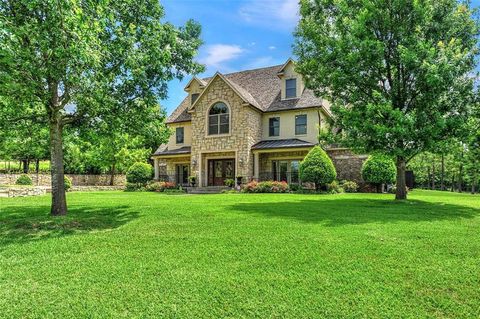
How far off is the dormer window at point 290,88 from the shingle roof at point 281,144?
3504 millimetres

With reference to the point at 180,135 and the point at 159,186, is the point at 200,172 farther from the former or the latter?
the point at 180,135

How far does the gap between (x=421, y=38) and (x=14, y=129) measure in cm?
1534

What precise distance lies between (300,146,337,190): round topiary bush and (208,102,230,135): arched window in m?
6.75

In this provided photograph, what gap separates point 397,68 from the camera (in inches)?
554

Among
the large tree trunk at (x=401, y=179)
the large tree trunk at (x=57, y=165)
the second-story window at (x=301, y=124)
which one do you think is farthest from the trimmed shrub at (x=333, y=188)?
the large tree trunk at (x=57, y=165)

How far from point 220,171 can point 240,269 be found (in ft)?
68.2

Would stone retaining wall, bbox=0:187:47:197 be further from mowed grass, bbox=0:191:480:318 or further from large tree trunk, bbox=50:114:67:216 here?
mowed grass, bbox=0:191:480:318

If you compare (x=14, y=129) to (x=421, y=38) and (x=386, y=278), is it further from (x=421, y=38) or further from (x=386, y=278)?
(x=421, y=38)

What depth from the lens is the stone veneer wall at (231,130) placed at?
2344 cm

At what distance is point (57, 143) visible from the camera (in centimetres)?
980

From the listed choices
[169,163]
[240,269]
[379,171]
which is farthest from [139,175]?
[240,269]

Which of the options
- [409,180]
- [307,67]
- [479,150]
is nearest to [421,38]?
[307,67]

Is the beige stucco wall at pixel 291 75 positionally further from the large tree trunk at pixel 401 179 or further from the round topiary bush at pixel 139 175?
the round topiary bush at pixel 139 175

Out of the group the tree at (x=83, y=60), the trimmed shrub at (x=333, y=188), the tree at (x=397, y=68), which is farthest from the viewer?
the trimmed shrub at (x=333, y=188)
